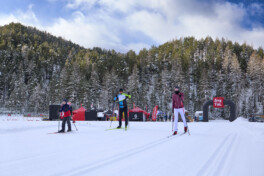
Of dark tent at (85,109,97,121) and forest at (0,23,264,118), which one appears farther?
forest at (0,23,264,118)

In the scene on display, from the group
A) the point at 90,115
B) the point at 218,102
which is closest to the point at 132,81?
the point at 90,115

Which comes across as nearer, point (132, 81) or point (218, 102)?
point (218, 102)

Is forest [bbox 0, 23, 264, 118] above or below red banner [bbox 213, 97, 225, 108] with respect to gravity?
above

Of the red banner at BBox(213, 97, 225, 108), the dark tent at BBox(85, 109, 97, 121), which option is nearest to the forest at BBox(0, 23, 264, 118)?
the dark tent at BBox(85, 109, 97, 121)

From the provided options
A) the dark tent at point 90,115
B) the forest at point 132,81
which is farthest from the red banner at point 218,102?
the dark tent at point 90,115

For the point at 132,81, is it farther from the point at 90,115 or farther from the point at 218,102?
the point at 218,102

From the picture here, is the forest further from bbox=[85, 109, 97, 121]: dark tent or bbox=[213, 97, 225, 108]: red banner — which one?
bbox=[213, 97, 225, 108]: red banner

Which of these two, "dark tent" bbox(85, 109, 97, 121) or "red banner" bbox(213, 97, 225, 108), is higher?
"red banner" bbox(213, 97, 225, 108)

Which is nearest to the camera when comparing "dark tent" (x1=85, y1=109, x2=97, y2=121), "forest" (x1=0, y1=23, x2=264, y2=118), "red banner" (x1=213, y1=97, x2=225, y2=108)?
"dark tent" (x1=85, y1=109, x2=97, y2=121)

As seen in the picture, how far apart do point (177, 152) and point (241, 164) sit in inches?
43.8

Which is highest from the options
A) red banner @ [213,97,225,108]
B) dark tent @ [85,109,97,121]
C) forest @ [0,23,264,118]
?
forest @ [0,23,264,118]

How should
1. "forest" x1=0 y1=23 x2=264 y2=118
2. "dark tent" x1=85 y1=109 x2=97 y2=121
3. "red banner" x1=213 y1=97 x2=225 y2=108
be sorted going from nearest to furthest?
"dark tent" x1=85 y1=109 x2=97 y2=121 → "red banner" x1=213 y1=97 x2=225 y2=108 → "forest" x1=0 y1=23 x2=264 y2=118

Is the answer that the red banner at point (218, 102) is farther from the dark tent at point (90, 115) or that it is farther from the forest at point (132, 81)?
the dark tent at point (90, 115)

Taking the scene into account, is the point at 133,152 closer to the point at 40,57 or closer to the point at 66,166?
the point at 66,166
